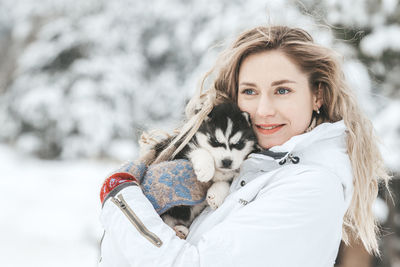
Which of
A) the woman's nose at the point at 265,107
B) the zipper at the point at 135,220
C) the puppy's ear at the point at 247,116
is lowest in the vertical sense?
the zipper at the point at 135,220

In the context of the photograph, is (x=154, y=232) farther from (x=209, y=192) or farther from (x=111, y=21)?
(x=111, y=21)

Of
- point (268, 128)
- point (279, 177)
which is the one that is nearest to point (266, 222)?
point (279, 177)

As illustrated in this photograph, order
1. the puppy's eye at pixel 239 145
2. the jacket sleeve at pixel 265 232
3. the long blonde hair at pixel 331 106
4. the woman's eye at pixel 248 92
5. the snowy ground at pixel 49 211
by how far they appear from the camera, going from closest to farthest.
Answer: the jacket sleeve at pixel 265 232 → the long blonde hair at pixel 331 106 → the woman's eye at pixel 248 92 → the puppy's eye at pixel 239 145 → the snowy ground at pixel 49 211

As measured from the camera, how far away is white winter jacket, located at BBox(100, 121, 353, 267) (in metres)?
1.58

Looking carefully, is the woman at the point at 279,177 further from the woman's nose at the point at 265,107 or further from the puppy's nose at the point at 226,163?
the puppy's nose at the point at 226,163

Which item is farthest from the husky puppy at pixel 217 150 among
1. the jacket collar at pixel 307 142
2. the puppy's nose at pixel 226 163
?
the jacket collar at pixel 307 142

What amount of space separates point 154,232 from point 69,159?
7.05 metres

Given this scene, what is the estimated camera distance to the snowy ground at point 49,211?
680 centimetres

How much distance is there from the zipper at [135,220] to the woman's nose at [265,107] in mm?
856

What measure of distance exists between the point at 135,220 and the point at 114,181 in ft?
1.01

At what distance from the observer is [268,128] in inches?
89.3

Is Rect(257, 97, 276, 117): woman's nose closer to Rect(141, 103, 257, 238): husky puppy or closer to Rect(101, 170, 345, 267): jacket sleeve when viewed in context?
Rect(141, 103, 257, 238): husky puppy

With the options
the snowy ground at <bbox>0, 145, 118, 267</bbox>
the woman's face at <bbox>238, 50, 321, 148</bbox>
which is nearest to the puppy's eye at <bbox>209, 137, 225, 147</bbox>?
the woman's face at <bbox>238, 50, 321, 148</bbox>

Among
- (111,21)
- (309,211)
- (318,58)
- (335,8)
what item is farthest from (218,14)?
(309,211)
